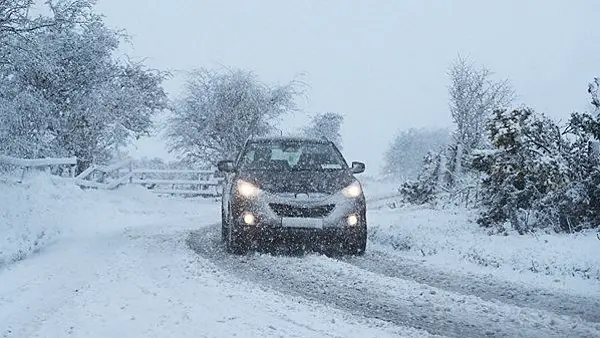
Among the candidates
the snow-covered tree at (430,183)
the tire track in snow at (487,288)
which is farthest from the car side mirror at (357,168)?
the snow-covered tree at (430,183)

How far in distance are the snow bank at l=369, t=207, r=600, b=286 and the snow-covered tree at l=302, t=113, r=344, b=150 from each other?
52.6 meters

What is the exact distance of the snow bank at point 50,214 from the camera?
957 cm

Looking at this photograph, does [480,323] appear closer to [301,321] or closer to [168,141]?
[301,321]

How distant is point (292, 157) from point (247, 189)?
1.45 meters

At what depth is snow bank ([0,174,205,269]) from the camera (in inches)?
377

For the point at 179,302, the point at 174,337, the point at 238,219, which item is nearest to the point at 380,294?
the point at 179,302

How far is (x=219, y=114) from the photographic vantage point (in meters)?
40.0

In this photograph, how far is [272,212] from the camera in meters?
8.19

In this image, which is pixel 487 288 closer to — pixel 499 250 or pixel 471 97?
pixel 499 250

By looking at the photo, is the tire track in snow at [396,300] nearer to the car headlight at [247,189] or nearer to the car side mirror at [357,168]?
the car headlight at [247,189]

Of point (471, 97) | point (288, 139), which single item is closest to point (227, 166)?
point (288, 139)

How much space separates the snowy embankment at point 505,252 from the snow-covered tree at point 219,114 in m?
29.2

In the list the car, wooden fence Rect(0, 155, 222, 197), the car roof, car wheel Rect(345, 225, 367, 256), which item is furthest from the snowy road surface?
wooden fence Rect(0, 155, 222, 197)

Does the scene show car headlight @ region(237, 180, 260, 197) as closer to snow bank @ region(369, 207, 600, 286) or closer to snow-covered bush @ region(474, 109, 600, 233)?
snow bank @ region(369, 207, 600, 286)
